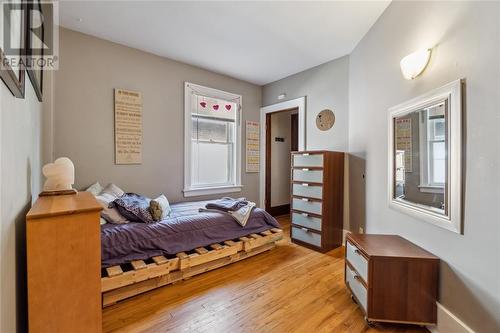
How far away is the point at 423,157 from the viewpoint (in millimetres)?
1731

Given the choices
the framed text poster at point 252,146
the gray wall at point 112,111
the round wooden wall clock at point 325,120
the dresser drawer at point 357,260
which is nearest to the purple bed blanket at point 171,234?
the gray wall at point 112,111

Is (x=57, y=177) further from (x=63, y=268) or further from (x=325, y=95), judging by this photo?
(x=325, y=95)

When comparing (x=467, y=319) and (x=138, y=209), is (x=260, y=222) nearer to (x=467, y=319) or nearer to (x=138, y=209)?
(x=138, y=209)

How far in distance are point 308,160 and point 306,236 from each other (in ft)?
3.50

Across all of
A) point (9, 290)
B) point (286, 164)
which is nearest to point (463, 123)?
point (9, 290)

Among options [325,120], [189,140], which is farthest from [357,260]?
[189,140]

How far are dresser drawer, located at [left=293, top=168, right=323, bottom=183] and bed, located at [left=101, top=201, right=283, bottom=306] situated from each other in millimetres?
839

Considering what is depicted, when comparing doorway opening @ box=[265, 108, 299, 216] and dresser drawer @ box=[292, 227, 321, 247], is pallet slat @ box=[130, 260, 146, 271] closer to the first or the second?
dresser drawer @ box=[292, 227, 321, 247]

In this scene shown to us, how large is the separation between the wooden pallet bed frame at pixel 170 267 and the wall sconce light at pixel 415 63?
225 centimetres

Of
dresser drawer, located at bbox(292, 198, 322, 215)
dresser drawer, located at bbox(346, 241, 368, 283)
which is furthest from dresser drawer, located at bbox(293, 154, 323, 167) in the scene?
dresser drawer, located at bbox(346, 241, 368, 283)

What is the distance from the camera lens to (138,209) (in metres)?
→ 2.20

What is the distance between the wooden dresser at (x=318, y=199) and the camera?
2.94m

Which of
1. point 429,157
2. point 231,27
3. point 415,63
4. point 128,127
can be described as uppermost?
point 231,27

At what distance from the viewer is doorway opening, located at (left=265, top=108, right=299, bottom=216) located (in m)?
4.63
